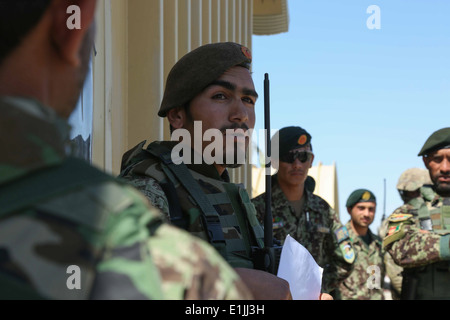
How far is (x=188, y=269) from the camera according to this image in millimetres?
738

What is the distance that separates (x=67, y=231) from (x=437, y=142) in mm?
4559

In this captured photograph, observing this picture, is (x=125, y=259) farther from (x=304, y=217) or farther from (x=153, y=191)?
(x=304, y=217)

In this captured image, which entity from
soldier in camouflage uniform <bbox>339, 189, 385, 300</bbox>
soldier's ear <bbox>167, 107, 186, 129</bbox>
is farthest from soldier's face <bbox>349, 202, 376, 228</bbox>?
soldier's ear <bbox>167, 107, 186, 129</bbox>

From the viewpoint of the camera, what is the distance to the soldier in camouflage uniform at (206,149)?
203 cm

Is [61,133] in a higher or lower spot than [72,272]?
higher

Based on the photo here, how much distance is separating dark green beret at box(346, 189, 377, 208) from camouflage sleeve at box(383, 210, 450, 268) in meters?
3.28

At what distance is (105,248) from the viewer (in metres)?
0.69

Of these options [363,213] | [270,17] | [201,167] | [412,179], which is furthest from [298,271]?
[270,17]

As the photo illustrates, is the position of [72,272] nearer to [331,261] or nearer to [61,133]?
[61,133]

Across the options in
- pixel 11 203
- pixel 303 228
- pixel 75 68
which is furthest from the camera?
pixel 303 228

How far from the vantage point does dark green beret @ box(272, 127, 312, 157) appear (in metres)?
5.06

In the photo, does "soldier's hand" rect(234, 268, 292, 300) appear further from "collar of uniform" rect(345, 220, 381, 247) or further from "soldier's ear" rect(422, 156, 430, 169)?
"collar of uniform" rect(345, 220, 381, 247)

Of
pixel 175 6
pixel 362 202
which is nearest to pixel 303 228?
pixel 175 6
